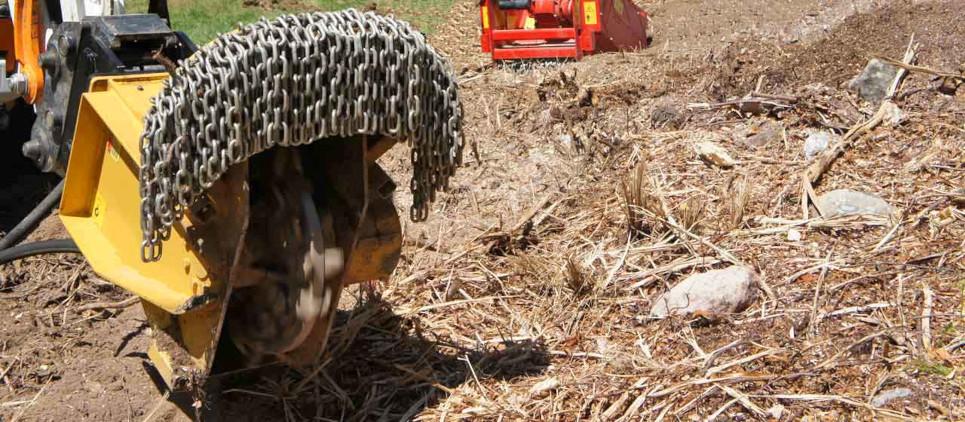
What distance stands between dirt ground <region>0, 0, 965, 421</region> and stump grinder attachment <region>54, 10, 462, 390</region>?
56 cm

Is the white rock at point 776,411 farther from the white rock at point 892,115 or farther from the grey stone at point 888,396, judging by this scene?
the white rock at point 892,115

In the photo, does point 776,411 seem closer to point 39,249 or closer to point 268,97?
point 268,97

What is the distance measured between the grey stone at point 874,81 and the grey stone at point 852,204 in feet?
3.29

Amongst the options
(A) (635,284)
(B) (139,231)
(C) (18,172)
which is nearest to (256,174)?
(B) (139,231)

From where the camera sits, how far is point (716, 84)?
623cm

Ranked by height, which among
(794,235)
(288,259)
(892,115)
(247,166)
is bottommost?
(794,235)

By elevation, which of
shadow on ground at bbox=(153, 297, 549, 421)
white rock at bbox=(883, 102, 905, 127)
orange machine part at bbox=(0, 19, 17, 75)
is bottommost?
shadow on ground at bbox=(153, 297, 549, 421)

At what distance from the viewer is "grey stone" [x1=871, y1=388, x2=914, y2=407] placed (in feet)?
11.4

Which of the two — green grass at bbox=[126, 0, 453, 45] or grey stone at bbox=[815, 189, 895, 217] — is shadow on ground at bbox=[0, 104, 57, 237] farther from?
green grass at bbox=[126, 0, 453, 45]

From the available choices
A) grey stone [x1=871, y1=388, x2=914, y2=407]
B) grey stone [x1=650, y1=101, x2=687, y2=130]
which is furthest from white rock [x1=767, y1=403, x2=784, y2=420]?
grey stone [x1=650, y1=101, x2=687, y2=130]

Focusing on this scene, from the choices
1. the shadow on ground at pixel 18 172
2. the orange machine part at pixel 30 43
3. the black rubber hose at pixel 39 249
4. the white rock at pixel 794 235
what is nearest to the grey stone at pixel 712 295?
the white rock at pixel 794 235

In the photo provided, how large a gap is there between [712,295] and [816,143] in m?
1.61

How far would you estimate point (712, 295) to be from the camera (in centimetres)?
414

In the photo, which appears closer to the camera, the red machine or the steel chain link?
the steel chain link
